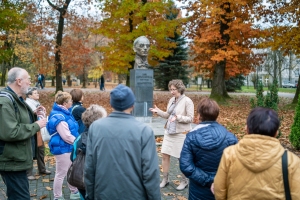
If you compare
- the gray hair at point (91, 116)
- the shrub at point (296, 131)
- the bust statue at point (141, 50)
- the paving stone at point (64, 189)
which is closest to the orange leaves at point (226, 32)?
the bust statue at point (141, 50)

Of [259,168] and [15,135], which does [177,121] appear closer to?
[15,135]

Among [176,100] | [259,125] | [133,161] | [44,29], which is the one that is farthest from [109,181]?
[44,29]

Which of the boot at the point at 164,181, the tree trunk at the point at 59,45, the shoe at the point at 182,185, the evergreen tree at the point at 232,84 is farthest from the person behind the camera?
the evergreen tree at the point at 232,84

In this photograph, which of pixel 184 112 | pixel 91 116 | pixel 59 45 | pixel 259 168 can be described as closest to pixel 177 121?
pixel 184 112

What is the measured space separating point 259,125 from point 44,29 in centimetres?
2266

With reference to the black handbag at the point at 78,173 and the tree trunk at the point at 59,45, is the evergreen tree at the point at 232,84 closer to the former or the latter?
the tree trunk at the point at 59,45

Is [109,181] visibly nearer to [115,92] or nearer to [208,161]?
[115,92]

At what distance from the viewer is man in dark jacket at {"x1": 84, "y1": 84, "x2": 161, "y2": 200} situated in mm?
2537

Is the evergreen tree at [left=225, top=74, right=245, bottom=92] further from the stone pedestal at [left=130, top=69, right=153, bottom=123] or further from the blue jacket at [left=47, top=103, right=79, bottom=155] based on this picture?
the blue jacket at [left=47, top=103, right=79, bottom=155]

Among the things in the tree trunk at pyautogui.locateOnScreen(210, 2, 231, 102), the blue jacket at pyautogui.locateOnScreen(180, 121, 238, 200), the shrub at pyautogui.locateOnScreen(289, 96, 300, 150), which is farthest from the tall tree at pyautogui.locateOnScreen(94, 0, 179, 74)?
the blue jacket at pyautogui.locateOnScreen(180, 121, 238, 200)

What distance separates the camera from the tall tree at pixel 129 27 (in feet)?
57.1

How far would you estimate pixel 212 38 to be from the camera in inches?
722

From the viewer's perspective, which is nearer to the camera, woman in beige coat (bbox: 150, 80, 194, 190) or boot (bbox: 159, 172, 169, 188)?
woman in beige coat (bbox: 150, 80, 194, 190)

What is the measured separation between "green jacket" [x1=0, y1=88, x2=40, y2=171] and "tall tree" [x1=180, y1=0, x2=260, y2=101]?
49.7 ft
